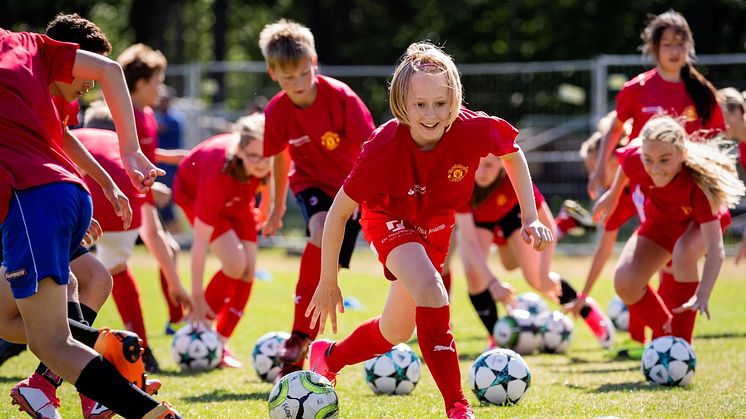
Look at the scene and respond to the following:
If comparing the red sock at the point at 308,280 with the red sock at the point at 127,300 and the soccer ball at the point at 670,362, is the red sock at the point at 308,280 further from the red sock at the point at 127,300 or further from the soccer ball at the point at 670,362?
the soccer ball at the point at 670,362

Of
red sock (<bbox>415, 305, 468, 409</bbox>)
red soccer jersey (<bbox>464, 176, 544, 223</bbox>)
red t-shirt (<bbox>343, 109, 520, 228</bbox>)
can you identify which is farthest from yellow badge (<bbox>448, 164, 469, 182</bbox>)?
red soccer jersey (<bbox>464, 176, 544, 223</bbox>)

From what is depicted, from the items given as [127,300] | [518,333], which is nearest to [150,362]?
[127,300]

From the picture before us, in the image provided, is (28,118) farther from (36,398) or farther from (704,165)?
(704,165)

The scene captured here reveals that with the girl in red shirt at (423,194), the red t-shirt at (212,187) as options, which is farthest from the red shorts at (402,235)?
the red t-shirt at (212,187)

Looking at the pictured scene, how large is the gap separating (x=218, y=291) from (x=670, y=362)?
3.60 meters

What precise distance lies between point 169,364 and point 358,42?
886 inches

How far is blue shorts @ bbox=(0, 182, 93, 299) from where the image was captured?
4082 millimetres

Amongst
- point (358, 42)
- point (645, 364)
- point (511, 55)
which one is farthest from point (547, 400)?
point (358, 42)

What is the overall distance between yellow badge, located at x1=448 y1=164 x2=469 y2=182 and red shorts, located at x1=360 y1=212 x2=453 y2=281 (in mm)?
241

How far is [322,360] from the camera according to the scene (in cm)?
568

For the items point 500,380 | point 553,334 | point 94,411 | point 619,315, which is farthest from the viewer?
point 619,315

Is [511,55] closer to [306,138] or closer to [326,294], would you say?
[306,138]

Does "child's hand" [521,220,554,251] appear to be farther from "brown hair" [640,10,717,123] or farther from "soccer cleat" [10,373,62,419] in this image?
"brown hair" [640,10,717,123]

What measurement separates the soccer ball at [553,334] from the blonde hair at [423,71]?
3.40 m
